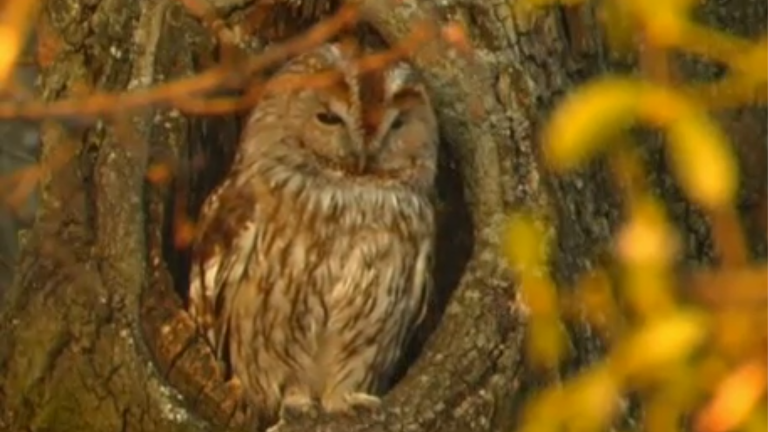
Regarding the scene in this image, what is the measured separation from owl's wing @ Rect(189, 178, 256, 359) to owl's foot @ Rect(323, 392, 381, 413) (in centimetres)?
25

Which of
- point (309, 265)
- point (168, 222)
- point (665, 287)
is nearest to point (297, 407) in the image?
point (309, 265)

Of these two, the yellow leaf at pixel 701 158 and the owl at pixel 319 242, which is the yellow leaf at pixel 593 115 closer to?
the yellow leaf at pixel 701 158

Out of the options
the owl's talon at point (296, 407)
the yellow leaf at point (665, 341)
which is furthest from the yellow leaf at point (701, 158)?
the owl's talon at point (296, 407)

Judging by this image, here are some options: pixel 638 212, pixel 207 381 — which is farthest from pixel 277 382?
pixel 638 212

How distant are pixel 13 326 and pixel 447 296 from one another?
93 cm

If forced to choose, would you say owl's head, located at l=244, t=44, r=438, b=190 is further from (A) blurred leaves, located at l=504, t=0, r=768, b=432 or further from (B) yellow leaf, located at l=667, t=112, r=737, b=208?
(B) yellow leaf, located at l=667, t=112, r=737, b=208

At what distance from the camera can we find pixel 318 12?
4.84 metres

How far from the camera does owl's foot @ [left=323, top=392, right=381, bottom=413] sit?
4703 millimetres

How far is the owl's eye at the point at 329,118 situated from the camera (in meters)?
4.86

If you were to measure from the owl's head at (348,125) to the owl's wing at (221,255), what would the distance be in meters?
0.14

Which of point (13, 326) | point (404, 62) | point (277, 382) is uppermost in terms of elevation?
point (404, 62)

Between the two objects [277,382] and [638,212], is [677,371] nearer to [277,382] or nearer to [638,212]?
[638,212]

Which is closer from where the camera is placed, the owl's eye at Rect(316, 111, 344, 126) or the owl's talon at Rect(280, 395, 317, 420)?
the owl's talon at Rect(280, 395, 317, 420)

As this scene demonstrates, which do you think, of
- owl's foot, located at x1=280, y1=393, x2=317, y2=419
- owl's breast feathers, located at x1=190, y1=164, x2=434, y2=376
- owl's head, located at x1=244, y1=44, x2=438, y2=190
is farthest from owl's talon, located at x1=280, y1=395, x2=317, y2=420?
owl's head, located at x1=244, y1=44, x2=438, y2=190
